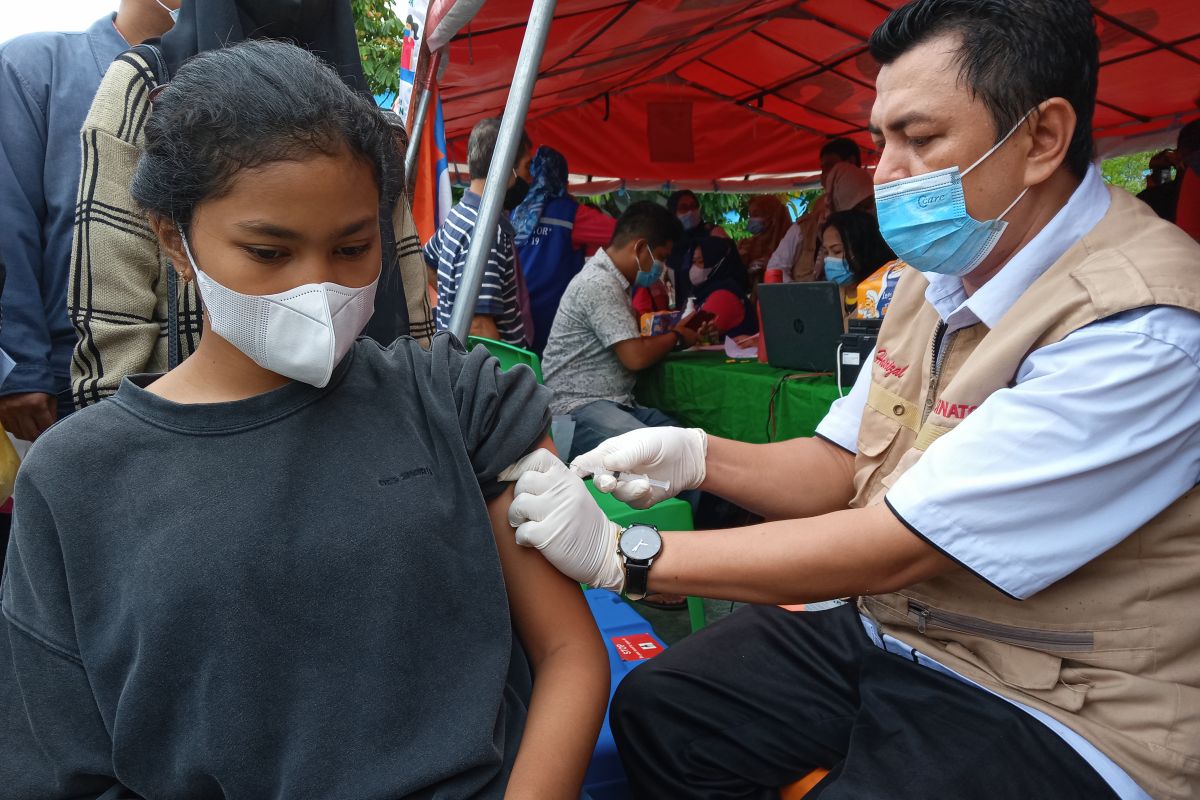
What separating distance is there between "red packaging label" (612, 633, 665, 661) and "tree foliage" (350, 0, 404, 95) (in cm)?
1116

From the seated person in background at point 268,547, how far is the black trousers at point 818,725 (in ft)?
1.51

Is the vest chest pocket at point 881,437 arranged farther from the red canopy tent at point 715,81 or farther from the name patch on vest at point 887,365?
the red canopy tent at point 715,81

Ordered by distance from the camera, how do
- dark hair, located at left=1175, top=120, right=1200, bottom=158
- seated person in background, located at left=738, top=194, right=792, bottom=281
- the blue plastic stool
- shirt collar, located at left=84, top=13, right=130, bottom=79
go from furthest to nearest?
seated person in background, located at left=738, top=194, right=792, bottom=281, dark hair, located at left=1175, top=120, right=1200, bottom=158, shirt collar, located at left=84, top=13, right=130, bottom=79, the blue plastic stool

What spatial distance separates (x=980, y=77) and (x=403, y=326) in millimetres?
1323

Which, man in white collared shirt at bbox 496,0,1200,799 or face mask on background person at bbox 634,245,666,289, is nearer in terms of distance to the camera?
man in white collared shirt at bbox 496,0,1200,799

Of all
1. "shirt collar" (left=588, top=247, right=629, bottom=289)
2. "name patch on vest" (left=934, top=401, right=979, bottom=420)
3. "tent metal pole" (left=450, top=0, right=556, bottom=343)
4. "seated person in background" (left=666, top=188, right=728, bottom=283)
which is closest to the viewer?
"name patch on vest" (left=934, top=401, right=979, bottom=420)

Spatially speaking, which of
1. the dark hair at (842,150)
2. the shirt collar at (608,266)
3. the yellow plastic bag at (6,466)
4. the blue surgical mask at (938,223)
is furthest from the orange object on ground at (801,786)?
the dark hair at (842,150)

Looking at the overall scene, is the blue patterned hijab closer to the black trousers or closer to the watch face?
the black trousers

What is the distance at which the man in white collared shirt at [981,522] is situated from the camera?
1.22 m

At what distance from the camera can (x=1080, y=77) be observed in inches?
57.3

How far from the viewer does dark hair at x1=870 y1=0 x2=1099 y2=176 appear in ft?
4.63

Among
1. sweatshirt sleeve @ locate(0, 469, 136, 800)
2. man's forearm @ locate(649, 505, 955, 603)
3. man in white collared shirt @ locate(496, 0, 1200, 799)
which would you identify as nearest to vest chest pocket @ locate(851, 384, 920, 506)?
man in white collared shirt @ locate(496, 0, 1200, 799)

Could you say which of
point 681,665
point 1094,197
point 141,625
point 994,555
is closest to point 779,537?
point 994,555

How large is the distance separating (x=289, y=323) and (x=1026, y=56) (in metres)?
1.30
